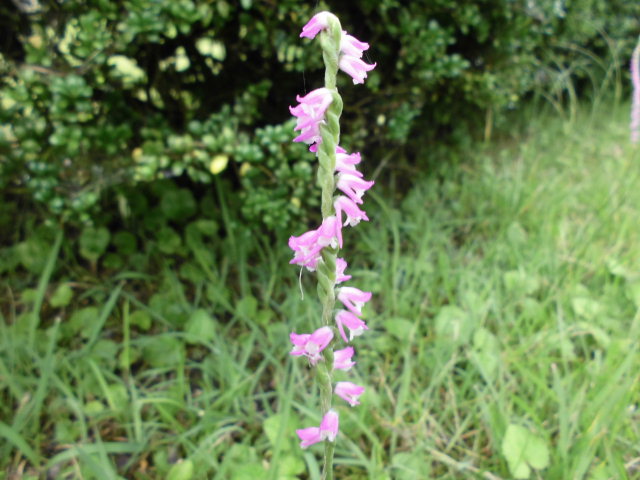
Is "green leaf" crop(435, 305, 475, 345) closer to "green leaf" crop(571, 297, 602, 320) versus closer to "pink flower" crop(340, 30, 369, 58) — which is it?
"green leaf" crop(571, 297, 602, 320)

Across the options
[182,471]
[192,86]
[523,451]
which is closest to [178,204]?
[192,86]

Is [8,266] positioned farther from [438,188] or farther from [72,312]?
[438,188]

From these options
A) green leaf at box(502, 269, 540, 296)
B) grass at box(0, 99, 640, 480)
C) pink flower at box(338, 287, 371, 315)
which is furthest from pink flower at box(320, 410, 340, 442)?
green leaf at box(502, 269, 540, 296)

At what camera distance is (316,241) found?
3.10ft

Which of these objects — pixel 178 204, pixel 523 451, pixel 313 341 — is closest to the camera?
pixel 313 341

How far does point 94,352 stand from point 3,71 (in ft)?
3.97

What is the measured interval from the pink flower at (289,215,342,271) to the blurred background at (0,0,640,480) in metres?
0.71

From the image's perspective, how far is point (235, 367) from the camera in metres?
1.87

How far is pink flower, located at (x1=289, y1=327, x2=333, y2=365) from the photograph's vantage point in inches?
39.1

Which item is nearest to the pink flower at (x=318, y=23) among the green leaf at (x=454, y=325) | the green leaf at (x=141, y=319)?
the green leaf at (x=454, y=325)

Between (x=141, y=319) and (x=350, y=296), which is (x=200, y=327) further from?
(x=350, y=296)

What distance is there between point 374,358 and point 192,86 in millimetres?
1520

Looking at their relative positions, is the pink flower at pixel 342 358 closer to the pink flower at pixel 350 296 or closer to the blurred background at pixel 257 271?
the pink flower at pixel 350 296

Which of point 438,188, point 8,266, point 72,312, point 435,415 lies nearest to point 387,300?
point 435,415
